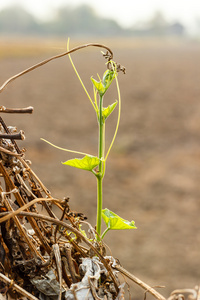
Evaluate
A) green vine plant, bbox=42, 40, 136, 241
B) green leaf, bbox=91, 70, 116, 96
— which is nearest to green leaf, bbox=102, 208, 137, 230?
green vine plant, bbox=42, 40, 136, 241

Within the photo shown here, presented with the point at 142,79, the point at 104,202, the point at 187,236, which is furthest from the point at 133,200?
the point at 142,79

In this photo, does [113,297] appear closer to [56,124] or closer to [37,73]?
[56,124]

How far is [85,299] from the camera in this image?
0.53 metres

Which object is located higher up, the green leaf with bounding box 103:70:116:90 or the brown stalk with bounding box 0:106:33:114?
the green leaf with bounding box 103:70:116:90

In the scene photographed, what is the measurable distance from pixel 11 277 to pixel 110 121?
1001cm

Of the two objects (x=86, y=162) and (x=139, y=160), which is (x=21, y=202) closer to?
(x=86, y=162)

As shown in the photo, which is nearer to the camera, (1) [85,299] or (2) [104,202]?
(1) [85,299]

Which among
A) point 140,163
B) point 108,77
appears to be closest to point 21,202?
point 108,77

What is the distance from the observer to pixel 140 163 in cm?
732

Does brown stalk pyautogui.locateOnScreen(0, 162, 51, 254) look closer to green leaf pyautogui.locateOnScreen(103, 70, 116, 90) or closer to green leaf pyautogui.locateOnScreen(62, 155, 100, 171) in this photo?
green leaf pyautogui.locateOnScreen(62, 155, 100, 171)

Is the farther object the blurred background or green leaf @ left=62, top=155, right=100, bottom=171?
the blurred background

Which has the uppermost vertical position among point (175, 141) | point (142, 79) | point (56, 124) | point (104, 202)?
point (142, 79)

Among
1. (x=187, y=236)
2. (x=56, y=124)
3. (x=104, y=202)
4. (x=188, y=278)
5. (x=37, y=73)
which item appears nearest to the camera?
(x=188, y=278)

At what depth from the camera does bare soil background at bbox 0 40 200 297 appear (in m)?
4.44
